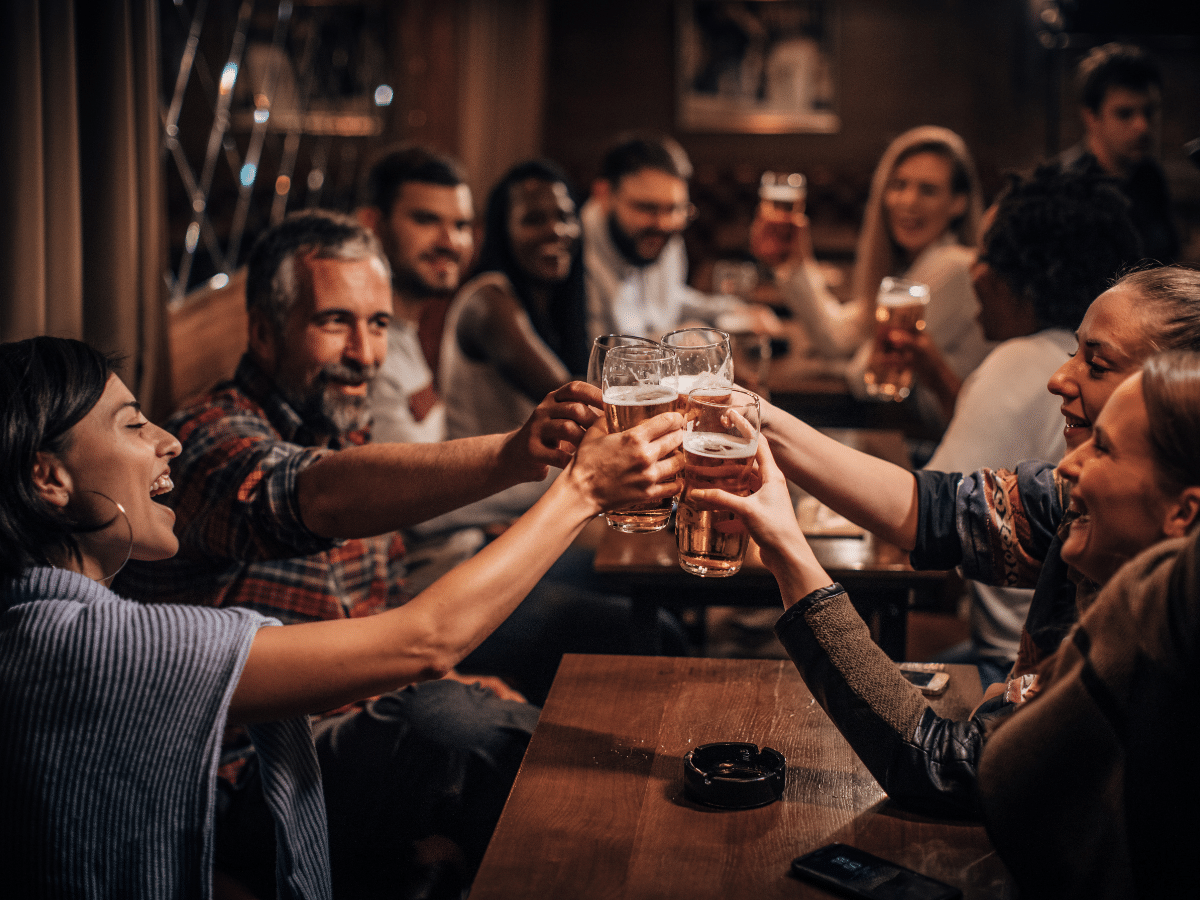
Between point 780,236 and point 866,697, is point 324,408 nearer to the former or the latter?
point 866,697

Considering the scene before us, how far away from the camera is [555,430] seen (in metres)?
1.57

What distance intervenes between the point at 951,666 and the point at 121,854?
1134 mm

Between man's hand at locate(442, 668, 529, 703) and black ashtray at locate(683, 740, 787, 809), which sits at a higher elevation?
black ashtray at locate(683, 740, 787, 809)

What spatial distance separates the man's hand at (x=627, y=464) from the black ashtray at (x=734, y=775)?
322 mm

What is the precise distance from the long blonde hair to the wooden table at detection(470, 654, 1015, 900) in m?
2.64

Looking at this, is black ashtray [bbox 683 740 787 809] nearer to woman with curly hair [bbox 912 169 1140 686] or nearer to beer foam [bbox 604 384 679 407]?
beer foam [bbox 604 384 679 407]

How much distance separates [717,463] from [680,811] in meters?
0.41

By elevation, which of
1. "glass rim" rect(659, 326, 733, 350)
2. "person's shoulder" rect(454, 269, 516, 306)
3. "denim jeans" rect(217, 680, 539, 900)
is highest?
"person's shoulder" rect(454, 269, 516, 306)

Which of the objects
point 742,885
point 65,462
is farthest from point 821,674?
point 65,462

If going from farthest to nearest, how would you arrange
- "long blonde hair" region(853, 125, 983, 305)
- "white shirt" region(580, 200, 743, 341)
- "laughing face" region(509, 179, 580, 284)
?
"white shirt" region(580, 200, 743, 341) → "long blonde hair" region(853, 125, 983, 305) → "laughing face" region(509, 179, 580, 284)

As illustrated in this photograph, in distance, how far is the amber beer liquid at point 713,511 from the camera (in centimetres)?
134

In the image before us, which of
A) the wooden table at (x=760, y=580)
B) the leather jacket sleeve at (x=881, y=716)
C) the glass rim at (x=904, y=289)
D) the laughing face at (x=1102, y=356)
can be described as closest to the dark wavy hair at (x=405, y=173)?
the glass rim at (x=904, y=289)

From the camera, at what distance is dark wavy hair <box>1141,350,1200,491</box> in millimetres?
998

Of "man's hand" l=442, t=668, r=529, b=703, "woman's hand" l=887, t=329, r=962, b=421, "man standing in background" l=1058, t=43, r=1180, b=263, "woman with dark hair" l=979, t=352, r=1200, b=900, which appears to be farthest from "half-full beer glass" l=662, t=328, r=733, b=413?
"man standing in background" l=1058, t=43, r=1180, b=263
